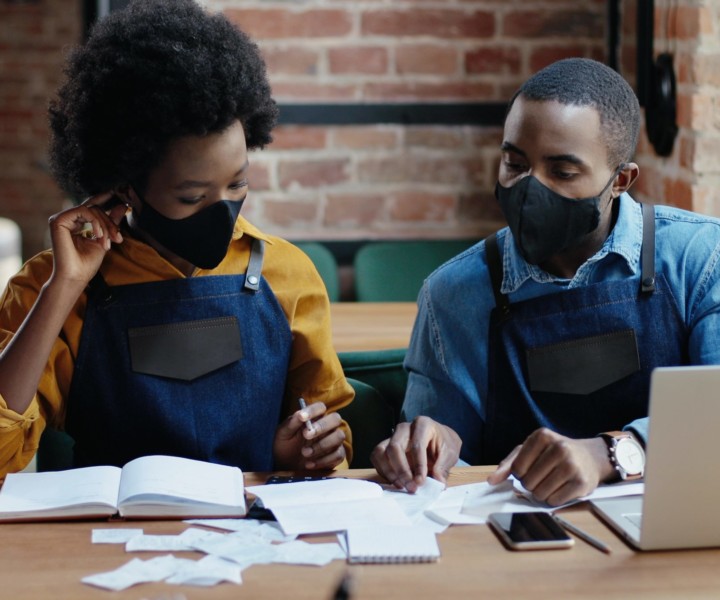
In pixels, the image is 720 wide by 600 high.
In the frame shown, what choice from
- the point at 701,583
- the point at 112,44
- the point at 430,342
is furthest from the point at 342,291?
the point at 701,583

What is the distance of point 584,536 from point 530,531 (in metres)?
0.07

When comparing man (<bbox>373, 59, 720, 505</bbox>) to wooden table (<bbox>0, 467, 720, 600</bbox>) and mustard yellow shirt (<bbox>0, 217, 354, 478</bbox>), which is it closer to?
mustard yellow shirt (<bbox>0, 217, 354, 478</bbox>)

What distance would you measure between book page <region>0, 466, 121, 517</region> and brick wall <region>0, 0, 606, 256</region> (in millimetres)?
1902

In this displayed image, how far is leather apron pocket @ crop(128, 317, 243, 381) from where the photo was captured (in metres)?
1.67

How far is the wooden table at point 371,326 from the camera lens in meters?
2.38

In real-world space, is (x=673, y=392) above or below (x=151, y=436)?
above

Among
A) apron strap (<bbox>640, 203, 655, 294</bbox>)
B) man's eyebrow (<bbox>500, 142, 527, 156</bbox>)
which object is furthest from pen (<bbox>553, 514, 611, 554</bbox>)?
man's eyebrow (<bbox>500, 142, 527, 156</bbox>)

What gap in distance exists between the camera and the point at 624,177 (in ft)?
5.71

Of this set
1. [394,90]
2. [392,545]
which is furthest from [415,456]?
[394,90]

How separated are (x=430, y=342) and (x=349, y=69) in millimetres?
1664

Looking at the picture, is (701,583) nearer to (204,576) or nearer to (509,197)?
(204,576)

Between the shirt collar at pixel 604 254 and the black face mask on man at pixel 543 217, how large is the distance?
0.12 feet

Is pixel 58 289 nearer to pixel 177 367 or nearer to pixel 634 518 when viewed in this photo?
pixel 177 367

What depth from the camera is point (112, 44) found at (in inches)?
64.6
